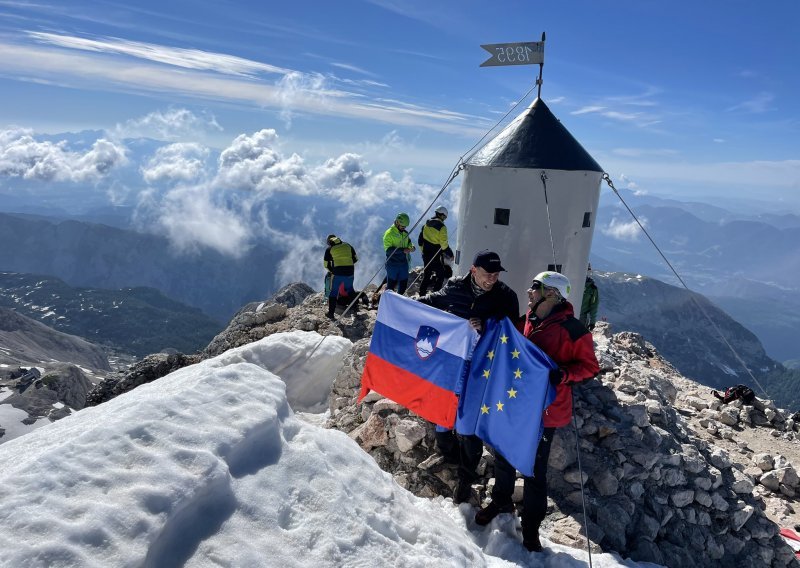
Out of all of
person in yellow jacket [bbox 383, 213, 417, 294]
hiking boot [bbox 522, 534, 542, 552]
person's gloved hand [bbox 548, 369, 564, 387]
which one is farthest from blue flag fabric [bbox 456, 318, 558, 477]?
person in yellow jacket [bbox 383, 213, 417, 294]

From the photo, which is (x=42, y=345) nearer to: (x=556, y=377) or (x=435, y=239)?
(x=435, y=239)

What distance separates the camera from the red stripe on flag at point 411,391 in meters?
7.19

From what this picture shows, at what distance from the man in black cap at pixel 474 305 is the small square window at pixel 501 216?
4.01 m

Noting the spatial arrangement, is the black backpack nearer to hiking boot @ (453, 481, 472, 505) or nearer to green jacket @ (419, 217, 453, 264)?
green jacket @ (419, 217, 453, 264)

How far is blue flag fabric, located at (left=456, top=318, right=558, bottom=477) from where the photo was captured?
604 cm

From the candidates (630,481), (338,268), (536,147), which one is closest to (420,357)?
(630,481)

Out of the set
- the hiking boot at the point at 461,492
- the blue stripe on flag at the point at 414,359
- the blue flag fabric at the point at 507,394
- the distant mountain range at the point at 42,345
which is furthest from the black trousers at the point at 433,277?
the distant mountain range at the point at 42,345

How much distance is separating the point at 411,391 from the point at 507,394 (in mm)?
1804

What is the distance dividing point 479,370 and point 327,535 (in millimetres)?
3187

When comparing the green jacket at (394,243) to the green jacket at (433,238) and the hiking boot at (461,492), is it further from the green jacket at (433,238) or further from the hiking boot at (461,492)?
the hiking boot at (461,492)

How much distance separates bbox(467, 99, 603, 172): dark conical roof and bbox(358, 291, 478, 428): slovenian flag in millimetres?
4588

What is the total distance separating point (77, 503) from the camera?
3.46m

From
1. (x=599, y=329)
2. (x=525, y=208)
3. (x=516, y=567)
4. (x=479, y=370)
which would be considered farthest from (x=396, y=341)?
(x=599, y=329)

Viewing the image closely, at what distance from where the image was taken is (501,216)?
424 inches
